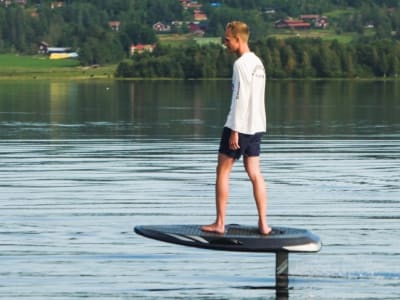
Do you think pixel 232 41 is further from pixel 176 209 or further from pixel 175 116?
pixel 175 116

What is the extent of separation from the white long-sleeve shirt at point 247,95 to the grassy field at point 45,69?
13456 centimetres

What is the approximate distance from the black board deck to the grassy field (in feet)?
441

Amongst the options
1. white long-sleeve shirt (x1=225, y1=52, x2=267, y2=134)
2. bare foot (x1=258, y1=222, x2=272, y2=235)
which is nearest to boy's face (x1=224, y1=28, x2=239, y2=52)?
white long-sleeve shirt (x1=225, y1=52, x2=267, y2=134)

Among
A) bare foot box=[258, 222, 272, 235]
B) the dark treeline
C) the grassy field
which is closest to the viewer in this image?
bare foot box=[258, 222, 272, 235]

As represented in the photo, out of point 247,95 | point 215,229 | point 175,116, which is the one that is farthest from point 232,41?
point 175,116

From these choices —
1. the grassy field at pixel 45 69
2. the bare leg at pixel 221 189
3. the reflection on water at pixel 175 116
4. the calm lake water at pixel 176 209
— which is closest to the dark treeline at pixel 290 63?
the grassy field at pixel 45 69

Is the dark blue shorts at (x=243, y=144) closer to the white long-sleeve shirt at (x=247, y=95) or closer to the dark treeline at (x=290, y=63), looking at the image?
the white long-sleeve shirt at (x=247, y=95)

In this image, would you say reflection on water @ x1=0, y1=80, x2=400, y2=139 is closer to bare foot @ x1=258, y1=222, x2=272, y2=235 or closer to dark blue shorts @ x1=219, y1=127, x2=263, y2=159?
dark blue shorts @ x1=219, y1=127, x2=263, y2=159

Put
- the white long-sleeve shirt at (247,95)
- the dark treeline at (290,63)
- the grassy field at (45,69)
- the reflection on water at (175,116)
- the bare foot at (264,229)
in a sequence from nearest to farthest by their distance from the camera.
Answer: the white long-sleeve shirt at (247,95), the bare foot at (264,229), the reflection on water at (175,116), the dark treeline at (290,63), the grassy field at (45,69)

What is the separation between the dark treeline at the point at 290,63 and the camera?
150625 millimetres

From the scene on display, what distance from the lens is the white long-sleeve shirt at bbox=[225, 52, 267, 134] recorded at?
1530 cm

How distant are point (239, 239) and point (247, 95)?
4.95 ft

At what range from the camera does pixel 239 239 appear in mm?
15234

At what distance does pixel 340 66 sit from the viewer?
496 feet
